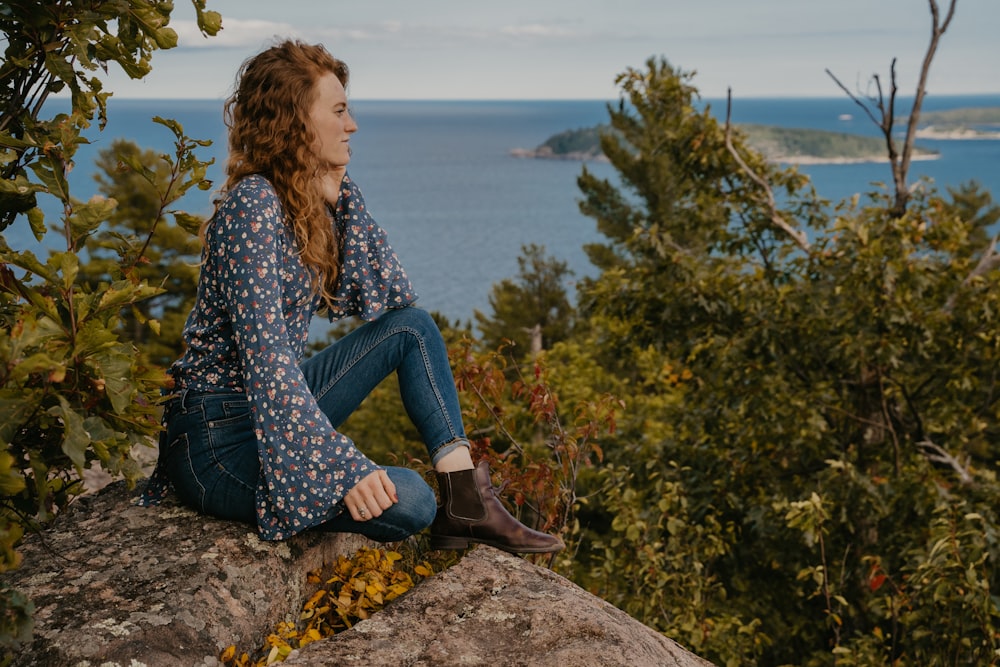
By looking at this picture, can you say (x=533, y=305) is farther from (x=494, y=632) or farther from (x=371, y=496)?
(x=494, y=632)

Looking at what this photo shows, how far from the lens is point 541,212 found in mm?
125750

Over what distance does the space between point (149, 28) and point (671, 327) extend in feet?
17.3

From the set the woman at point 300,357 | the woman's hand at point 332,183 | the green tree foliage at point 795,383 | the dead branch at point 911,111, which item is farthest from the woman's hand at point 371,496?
the dead branch at point 911,111

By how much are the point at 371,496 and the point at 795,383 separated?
4.81m

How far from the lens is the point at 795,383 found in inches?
268

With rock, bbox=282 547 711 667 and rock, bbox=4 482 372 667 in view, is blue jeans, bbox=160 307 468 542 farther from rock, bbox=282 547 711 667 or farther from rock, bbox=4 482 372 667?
rock, bbox=282 547 711 667

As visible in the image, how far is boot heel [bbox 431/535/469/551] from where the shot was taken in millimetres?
2973

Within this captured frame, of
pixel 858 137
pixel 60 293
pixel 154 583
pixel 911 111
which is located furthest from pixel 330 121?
pixel 858 137

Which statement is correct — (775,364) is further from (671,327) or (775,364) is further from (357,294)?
(357,294)

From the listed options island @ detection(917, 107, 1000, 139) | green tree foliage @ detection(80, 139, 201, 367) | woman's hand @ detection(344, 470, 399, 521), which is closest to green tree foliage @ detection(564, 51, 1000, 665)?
woman's hand @ detection(344, 470, 399, 521)

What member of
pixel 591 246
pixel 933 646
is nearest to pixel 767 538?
pixel 933 646

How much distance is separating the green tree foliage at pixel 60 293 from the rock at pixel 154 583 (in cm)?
25

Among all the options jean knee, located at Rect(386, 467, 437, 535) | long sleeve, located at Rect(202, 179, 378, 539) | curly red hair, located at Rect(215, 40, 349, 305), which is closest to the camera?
long sleeve, located at Rect(202, 179, 378, 539)

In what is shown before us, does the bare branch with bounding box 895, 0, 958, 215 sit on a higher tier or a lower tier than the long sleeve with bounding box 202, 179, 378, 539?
higher
